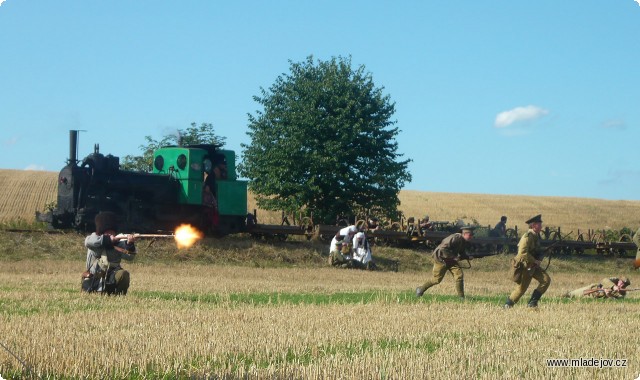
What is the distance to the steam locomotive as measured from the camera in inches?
1184

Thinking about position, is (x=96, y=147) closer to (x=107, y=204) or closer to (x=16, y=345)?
(x=107, y=204)

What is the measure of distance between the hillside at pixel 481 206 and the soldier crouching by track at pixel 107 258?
3483 centimetres

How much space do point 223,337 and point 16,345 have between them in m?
2.30

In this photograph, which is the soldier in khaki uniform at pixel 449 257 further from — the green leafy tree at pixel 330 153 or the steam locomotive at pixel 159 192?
the green leafy tree at pixel 330 153

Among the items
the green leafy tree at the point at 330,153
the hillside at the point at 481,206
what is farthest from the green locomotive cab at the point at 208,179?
the hillside at the point at 481,206

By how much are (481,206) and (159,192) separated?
54579 millimetres

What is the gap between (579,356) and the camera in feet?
32.8

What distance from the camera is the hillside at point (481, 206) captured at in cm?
5600

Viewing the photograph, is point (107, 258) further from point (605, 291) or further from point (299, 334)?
point (605, 291)

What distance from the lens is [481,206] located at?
82625 mm

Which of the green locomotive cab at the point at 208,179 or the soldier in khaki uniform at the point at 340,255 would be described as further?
the soldier in khaki uniform at the point at 340,255

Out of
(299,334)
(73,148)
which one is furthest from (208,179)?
(299,334)

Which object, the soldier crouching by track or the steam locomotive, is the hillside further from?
the soldier crouching by track

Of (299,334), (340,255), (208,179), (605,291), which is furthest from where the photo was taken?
(208,179)
